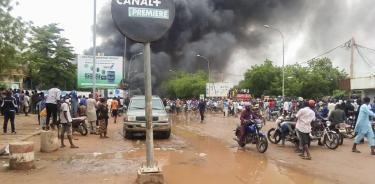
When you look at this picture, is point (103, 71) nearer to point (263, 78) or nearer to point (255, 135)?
point (255, 135)

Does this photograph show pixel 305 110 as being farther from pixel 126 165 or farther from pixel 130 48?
pixel 130 48

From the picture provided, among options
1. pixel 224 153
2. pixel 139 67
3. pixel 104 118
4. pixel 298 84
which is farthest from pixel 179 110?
pixel 224 153

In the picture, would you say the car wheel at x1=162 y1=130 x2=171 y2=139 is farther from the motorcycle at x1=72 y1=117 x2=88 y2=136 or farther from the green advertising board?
the green advertising board

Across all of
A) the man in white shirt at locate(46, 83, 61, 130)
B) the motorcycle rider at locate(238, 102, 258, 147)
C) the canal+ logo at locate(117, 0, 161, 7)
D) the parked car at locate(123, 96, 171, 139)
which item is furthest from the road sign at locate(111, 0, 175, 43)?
the parked car at locate(123, 96, 171, 139)

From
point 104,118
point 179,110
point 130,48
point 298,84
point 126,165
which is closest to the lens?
point 126,165

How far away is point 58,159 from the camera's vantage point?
10.5 meters

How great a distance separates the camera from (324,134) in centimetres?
1345

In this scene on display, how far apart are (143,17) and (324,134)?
8.14 metres

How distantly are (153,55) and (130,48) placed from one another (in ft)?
9.79

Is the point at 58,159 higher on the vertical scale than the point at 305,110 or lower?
lower

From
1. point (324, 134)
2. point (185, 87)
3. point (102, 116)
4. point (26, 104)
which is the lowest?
point (324, 134)

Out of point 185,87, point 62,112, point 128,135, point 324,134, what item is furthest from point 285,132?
point 185,87

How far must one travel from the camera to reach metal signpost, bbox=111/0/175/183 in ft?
23.8

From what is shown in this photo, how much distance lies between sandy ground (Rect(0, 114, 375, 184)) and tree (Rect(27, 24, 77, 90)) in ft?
106
